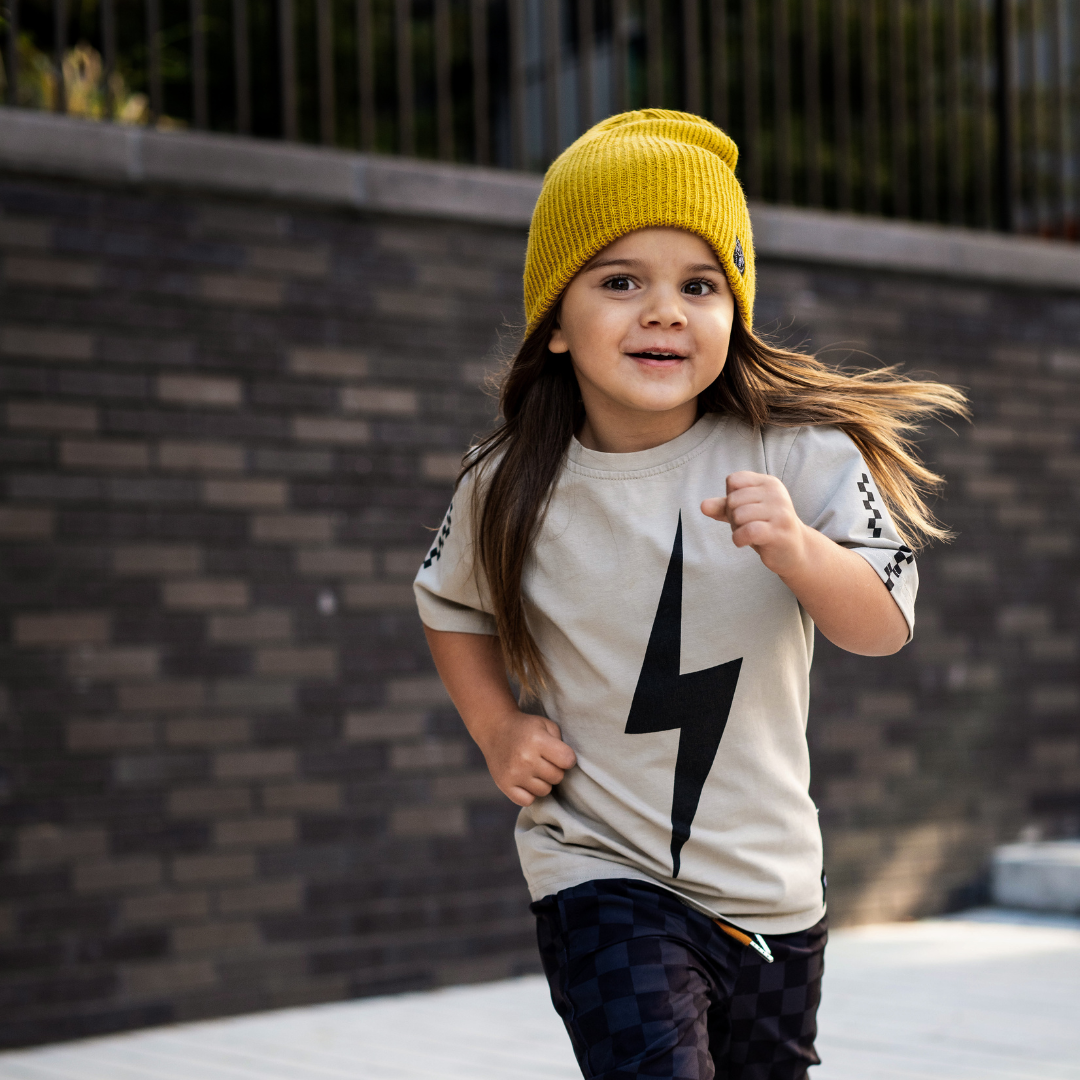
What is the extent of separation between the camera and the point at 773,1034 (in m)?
2.18

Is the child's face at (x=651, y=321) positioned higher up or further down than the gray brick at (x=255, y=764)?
higher up

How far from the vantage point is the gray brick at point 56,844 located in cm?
409

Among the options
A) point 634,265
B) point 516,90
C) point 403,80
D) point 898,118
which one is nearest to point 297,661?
point 403,80

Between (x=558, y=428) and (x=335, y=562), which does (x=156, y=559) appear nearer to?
(x=335, y=562)

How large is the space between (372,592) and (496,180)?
1464mm

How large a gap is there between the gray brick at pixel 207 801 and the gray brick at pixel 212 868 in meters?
0.13

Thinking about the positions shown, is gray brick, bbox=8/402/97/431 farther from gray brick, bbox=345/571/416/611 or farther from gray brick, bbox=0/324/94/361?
gray brick, bbox=345/571/416/611

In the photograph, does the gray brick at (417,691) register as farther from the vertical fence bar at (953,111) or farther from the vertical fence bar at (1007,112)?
the vertical fence bar at (1007,112)

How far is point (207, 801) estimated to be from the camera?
4.38 meters

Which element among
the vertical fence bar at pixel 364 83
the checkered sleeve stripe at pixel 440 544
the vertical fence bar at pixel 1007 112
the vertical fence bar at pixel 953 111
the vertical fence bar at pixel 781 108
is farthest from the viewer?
the vertical fence bar at pixel 1007 112

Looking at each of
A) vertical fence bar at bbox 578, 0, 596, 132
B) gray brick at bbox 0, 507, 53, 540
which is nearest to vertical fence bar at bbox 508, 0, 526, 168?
vertical fence bar at bbox 578, 0, 596, 132

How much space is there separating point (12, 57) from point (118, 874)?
2.37m

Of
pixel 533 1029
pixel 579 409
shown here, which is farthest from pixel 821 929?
pixel 533 1029

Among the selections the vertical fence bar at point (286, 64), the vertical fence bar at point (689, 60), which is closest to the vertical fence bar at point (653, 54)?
the vertical fence bar at point (689, 60)
